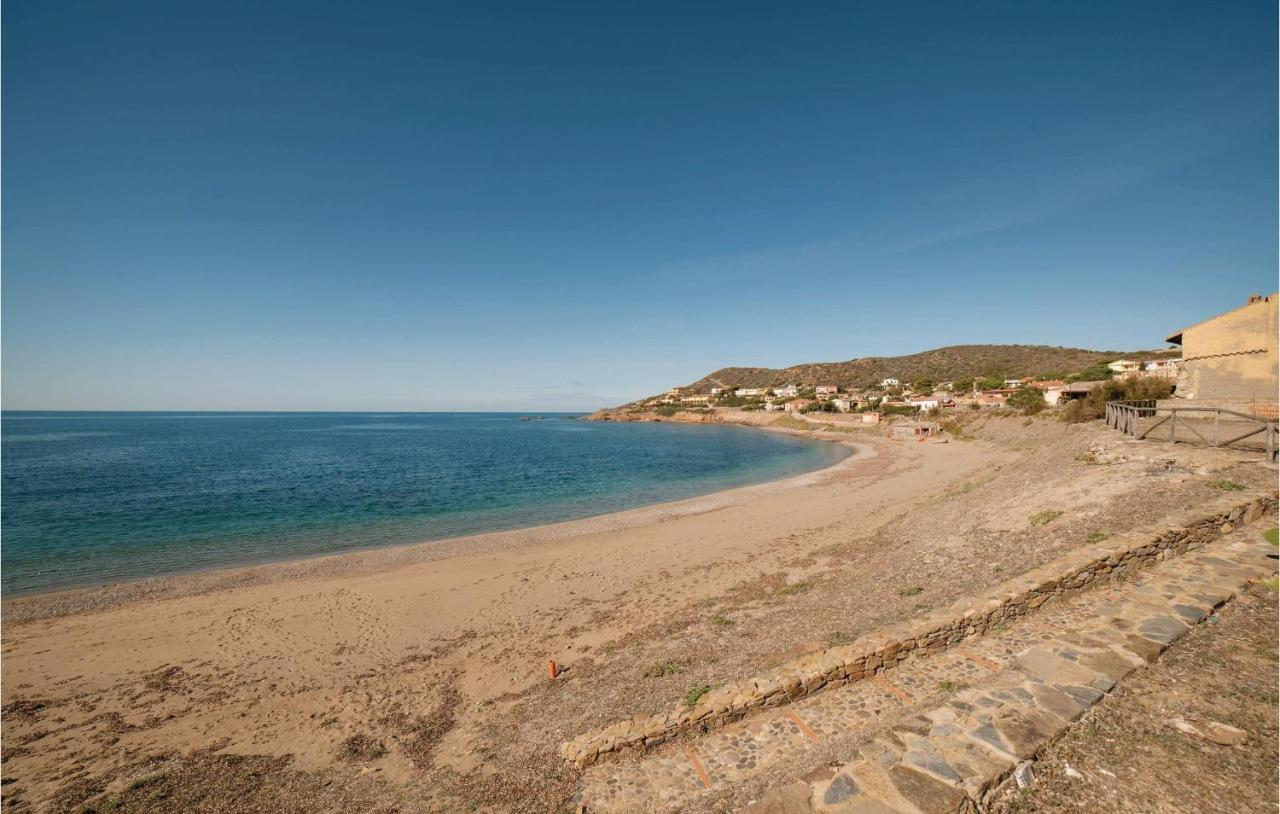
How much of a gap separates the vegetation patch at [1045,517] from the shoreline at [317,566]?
13943mm

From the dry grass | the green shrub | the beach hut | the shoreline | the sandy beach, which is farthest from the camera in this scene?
the beach hut

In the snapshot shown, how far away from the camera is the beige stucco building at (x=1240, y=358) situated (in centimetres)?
1873

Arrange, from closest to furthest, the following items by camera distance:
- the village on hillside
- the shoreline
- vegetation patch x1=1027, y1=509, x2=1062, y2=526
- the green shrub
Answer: vegetation patch x1=1027, y1=509, x2=1062, y2=526, the shoreline, the village on hillside, the green shrub

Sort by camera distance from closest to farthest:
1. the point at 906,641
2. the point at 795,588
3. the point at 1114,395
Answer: the point at 906,641 < the point at 795,588 < the point at 1114,395

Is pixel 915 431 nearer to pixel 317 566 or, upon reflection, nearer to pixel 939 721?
pixel 939 721

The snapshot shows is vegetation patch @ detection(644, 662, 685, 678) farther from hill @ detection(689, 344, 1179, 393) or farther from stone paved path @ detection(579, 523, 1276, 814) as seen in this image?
hill @ detection(689, 344, 1179, 393)

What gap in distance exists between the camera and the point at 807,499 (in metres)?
25.6

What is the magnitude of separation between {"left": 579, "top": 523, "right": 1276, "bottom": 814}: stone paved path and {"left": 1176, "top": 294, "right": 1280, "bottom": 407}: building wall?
2020cm

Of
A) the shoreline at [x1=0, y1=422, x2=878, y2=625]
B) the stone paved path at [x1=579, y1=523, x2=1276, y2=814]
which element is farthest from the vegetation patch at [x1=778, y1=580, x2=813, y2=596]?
the shoreline at [x1=0, y1=422, x2=878, y2=625]

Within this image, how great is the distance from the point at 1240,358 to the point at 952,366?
11704 centimetres

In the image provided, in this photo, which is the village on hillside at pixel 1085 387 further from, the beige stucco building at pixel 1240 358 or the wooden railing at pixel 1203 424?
the wooden railing at pixel 1203 424

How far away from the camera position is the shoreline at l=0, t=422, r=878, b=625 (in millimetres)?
13930

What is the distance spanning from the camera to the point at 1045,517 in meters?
12.4

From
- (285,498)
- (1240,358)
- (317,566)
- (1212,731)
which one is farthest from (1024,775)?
(285,498)
